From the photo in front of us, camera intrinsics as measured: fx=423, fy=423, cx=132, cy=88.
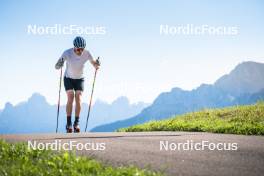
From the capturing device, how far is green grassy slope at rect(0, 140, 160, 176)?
5.40 meters

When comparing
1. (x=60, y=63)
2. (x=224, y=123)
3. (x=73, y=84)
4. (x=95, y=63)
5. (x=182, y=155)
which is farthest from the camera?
(x=224, y=123)

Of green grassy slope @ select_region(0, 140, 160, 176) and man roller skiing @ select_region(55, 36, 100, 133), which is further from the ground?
man roller skiing @ select_region(55, 36, 100, 133)

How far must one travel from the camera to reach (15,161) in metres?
6.35

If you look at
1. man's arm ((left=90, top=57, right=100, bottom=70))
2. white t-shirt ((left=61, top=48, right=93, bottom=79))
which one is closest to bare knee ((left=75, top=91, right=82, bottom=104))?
white t-shirt ((left=61, top=48, right=93, bottom=79))

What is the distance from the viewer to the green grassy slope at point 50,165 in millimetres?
5398

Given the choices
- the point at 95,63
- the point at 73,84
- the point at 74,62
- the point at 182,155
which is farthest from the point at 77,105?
the point at 182,155

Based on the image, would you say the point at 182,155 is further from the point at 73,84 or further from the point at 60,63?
the point at 60,63

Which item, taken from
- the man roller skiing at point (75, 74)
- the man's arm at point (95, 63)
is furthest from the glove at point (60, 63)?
the man's arm at point (95, 63)

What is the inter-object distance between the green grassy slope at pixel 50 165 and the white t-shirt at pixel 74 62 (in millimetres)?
5613

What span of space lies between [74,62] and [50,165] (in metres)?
6.72

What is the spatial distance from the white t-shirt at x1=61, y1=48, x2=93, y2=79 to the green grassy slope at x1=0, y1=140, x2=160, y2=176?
561 cm

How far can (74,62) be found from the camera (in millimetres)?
12430

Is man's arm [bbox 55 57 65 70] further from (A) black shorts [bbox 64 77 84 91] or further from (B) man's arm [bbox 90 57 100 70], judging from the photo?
(B) man's arm [bbox 90 57 100 70]

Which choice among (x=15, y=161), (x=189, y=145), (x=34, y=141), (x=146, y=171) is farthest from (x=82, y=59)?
(x=146, y=171)
